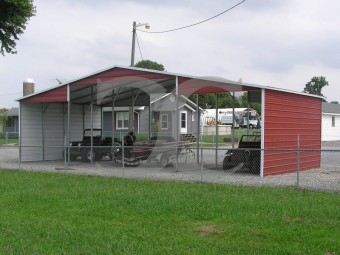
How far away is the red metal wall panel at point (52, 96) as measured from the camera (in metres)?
20.3

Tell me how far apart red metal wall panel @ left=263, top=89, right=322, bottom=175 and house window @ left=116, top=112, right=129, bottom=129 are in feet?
83.3

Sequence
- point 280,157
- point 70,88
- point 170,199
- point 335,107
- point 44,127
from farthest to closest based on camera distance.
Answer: point 335,107
point 44,127
point 70,88
point 280,157
point 170,199

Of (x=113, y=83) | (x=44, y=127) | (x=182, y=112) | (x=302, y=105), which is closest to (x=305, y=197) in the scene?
(x=302, y=105)

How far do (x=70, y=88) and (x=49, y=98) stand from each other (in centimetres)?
101

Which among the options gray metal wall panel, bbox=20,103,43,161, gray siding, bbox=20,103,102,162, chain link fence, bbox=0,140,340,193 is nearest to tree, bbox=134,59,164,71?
gray siding, bbox=20,103,102,162

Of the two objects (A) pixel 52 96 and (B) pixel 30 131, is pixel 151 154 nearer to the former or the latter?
(A) pixel 52 96

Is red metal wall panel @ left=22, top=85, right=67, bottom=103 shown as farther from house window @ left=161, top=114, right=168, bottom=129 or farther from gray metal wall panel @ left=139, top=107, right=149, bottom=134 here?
house window @ left=161, top=114, right=168, bottom=129

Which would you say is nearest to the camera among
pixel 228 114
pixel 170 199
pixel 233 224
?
pixel 233 224

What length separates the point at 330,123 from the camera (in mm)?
44656

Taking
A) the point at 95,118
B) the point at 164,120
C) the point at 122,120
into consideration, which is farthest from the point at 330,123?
the point at 95,118

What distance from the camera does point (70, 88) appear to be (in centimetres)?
2078

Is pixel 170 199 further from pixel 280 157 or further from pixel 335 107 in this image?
pixel 335 107

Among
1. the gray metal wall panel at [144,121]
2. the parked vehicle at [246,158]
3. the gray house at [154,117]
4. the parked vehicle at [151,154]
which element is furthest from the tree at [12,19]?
the gray metal wall panel at [144,121]

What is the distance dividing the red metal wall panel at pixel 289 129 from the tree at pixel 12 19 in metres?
13.7
